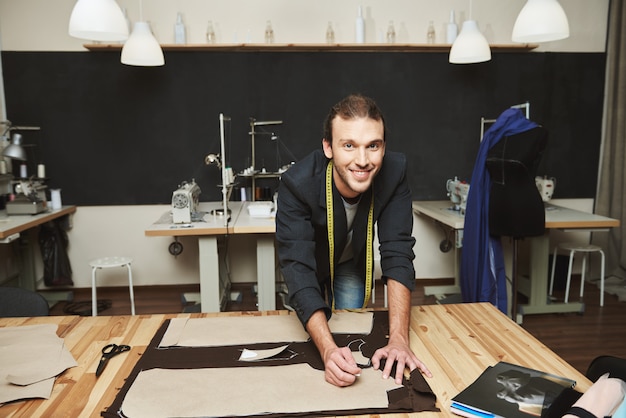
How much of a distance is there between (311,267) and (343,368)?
1.41 ft

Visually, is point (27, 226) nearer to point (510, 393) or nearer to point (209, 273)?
point (209, 273)

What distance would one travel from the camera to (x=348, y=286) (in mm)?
2100

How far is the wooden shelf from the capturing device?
4246mm

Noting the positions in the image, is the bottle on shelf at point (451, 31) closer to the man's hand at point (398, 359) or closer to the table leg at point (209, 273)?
the table leg at point (209, 273)

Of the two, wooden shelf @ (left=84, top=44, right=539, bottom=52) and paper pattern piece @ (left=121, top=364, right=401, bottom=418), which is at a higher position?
wooden shelf @ (left=84, top=44, right=539, bottom=52)

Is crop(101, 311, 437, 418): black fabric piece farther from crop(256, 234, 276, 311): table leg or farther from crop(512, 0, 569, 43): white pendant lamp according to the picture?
crop(512, 0, 569, 43): white pendant lamp

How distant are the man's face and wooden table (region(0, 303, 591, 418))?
1.72 ft

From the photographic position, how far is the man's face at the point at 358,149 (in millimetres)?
1455

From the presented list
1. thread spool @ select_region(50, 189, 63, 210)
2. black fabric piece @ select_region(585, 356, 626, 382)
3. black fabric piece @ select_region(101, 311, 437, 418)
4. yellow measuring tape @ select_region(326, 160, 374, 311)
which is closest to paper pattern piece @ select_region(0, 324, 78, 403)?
black fabric piece @ select_region(101, 311, 437, 418)

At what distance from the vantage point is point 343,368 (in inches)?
47.8

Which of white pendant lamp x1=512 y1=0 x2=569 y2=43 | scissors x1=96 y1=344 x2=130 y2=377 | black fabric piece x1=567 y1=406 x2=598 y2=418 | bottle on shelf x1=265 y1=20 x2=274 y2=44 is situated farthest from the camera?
bottle on shelf x1=265 y1=20 x2=274 y2=44

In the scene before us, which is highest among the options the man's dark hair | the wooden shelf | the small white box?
the wooden shelf

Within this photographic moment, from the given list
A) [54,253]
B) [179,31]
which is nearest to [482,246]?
[179,31]

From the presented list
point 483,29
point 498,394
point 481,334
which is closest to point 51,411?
point 498,394
